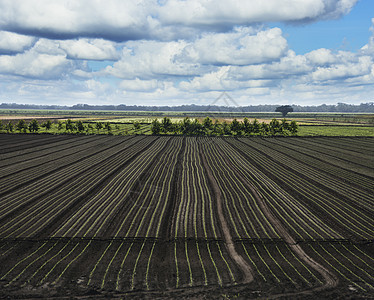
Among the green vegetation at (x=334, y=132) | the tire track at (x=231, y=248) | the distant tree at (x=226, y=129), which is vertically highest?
the distant tree at (x=226, y=129)

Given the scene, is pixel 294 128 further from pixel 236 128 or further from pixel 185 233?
pixel 185 233

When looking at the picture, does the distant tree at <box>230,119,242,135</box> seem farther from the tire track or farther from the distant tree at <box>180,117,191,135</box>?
the tire track

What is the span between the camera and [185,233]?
→ 20719mm

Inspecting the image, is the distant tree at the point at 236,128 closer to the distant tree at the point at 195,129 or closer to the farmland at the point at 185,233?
the distant tree at the point at 195,129

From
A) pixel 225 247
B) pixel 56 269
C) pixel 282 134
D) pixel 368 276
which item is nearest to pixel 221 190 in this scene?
pixel 225 247

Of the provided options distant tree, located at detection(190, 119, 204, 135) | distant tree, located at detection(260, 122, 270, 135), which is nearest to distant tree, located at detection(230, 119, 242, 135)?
distant tree, located at detection(260, 122, 270, 135)

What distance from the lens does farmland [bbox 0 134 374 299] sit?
15.0m

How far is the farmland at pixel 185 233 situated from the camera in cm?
1498

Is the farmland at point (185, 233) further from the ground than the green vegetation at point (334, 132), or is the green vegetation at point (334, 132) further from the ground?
the green vegetation at point (334, 132)

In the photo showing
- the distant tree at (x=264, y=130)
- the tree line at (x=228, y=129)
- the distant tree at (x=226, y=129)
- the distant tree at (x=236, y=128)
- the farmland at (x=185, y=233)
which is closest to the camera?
the farmland at (x=185, y=233)

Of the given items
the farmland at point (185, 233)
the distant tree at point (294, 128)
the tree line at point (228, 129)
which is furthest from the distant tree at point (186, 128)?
the farmland at point (185, 233)

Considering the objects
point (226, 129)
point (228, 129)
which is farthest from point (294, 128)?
point (226, 129)

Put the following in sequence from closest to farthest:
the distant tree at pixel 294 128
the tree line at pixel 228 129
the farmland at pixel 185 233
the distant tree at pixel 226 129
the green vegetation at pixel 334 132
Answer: the farmland at pixel 185 233 < the green vegetation at pixel 334 132 < the distant tree at pixel 294 128 < the tree line at pixel 228 129 < the distant tree at pixel 226 129

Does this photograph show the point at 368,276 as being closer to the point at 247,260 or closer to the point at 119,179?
the point at 247,260
